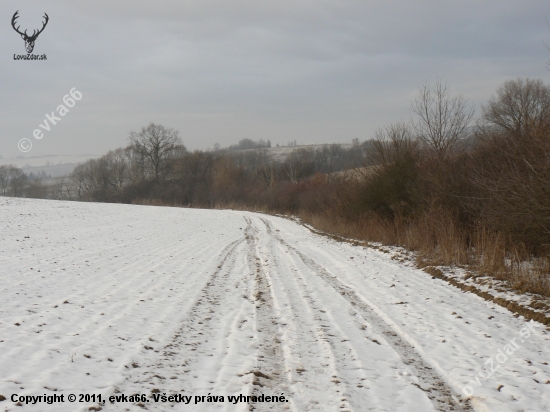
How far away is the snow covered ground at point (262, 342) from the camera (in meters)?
4.31

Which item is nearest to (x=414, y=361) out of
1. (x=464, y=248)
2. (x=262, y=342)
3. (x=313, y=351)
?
(x=313, y=351)

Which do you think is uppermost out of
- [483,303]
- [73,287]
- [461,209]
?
[461,209]

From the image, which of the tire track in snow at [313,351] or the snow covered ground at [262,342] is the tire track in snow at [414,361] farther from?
the tire track in snow at [313,351]

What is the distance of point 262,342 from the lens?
5.95m

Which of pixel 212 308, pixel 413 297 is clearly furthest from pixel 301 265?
pixel 212 308

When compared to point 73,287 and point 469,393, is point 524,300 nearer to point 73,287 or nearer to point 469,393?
point 469,393

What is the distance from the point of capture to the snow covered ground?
Answer: 14.1 feet

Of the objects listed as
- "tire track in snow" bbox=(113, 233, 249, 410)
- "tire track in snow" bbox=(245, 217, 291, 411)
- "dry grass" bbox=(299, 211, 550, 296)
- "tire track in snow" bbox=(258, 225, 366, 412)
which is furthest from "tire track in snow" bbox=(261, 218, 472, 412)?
"dry grass" bbox=(299, 211, 550, 296)

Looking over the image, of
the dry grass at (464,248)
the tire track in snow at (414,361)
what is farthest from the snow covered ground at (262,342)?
the dry grass at (464,248)

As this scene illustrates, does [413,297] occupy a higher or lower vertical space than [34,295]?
lower

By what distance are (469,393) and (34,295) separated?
7901mm

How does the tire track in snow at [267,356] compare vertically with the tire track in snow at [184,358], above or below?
below

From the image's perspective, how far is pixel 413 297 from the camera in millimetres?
8812

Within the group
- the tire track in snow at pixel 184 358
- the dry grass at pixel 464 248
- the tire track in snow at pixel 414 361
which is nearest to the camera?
the tire track in snow at pixel 414 361
